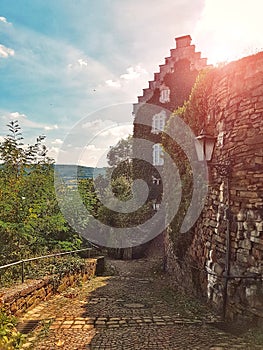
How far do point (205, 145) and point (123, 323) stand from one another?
350 centimetres

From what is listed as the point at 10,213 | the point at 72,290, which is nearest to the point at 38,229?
the point at 10,213

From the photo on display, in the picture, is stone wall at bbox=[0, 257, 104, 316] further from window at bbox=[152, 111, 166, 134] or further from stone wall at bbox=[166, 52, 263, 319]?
window at bbox=[152, 111, 166, 134]

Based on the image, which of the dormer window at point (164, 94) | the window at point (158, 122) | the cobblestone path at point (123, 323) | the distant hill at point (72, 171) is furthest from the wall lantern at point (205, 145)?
the window at point (158, 122)

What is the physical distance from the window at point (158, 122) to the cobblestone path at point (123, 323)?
1347 centimetres

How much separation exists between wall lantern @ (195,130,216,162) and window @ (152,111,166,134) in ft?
45.8

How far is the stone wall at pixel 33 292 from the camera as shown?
16.6ft

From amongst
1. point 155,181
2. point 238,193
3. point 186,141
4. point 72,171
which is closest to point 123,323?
point 238,193

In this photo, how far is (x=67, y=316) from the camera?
5.46m

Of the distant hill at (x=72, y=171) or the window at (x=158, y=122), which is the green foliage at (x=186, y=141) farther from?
the window at (x=158, y=122)

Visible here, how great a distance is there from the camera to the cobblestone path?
414 cm

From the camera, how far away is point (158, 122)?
20188 millimetres

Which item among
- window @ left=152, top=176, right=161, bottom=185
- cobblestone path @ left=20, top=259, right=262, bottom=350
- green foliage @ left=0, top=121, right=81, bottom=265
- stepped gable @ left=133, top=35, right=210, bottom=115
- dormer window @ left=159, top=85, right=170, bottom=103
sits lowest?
cobblestone path @ left=20, top=259, right=262, bottom=350

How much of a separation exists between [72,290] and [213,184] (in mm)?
4334

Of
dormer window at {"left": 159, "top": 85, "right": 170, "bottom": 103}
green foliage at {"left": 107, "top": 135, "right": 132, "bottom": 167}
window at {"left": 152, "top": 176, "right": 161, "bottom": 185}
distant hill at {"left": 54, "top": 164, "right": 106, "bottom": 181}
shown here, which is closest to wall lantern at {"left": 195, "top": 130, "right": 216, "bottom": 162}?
distant hill at {"left": 54, "top": 164, "right": 106, "bottom": 181}
